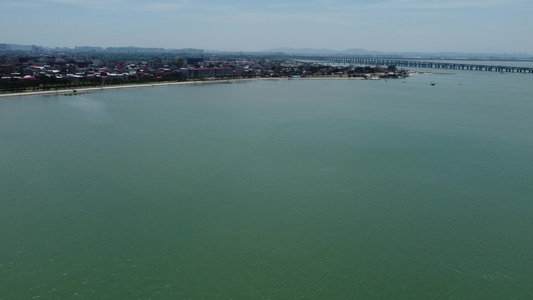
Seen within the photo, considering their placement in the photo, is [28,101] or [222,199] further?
[28,101]

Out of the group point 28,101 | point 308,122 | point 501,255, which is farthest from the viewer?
point 28,101

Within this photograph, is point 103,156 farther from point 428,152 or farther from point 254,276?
point 428,152

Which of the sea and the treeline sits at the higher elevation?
the treeline

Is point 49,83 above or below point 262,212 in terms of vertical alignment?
above

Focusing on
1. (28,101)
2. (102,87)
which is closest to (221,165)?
(28,101)

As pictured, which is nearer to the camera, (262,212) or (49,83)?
(262,212)

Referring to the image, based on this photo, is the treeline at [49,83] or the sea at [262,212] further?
the treeline at [49,83]

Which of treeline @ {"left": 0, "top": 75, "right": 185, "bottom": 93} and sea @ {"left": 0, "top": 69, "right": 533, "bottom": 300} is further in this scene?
treeline @ {"left": 0, "top": 75, "right": 185, "bottom": 93}

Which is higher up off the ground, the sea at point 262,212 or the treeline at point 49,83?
the treeline at point 49,83
